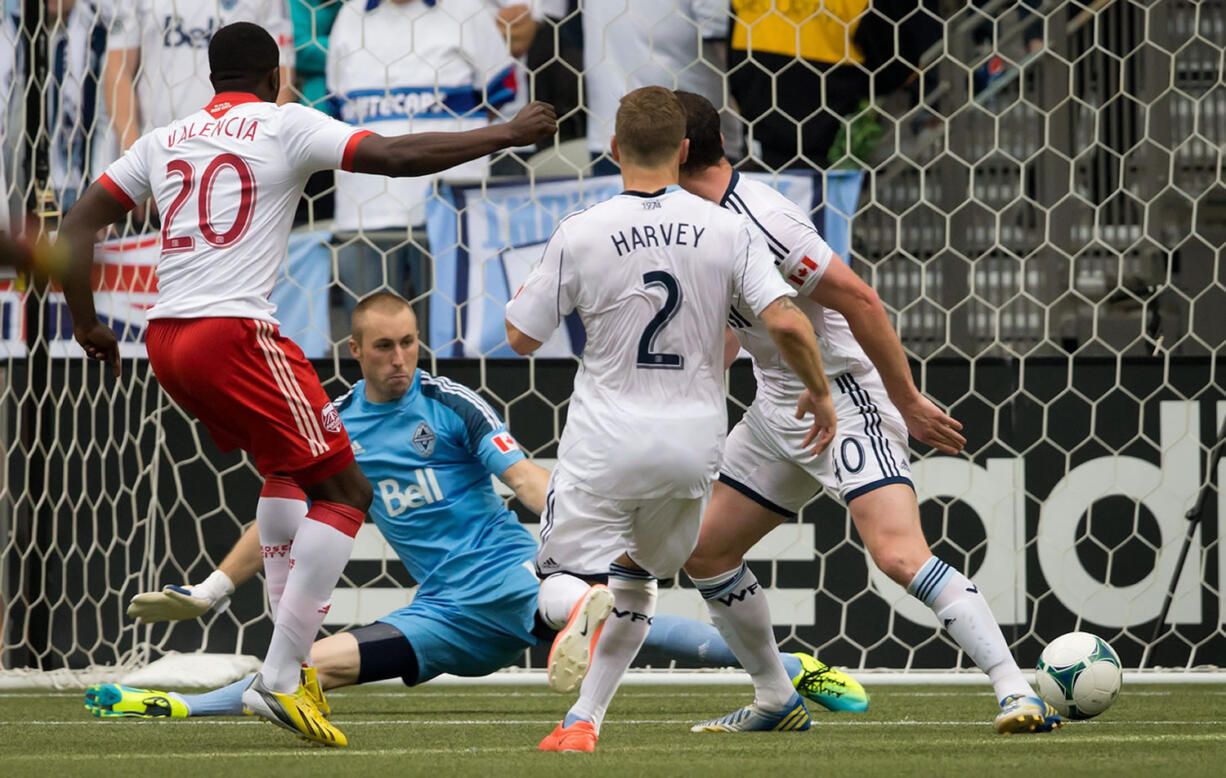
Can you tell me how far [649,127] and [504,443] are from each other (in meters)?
1.69

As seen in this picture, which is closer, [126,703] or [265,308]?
[265,308]

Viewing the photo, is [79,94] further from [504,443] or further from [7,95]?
[504,443]

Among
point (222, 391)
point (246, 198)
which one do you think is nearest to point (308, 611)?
point (222, 391)

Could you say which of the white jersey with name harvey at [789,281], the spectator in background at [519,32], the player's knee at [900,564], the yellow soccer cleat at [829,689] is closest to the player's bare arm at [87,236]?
the white jersey with name harvey at [789,281]

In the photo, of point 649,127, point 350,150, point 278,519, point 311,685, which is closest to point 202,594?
point 278,519

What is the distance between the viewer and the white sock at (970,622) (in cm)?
427

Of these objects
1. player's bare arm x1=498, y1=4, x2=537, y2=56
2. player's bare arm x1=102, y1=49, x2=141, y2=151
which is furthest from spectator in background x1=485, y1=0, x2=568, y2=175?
player's bare arm x1=102, y1=49, x2=141, y2=151

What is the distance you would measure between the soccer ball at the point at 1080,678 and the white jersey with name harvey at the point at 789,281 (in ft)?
3.13

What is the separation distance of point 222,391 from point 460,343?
3.16m

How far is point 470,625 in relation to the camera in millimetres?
5461

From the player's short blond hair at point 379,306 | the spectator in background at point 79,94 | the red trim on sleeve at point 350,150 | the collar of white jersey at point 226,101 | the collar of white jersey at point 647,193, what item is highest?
the spectator in background at point 79,94

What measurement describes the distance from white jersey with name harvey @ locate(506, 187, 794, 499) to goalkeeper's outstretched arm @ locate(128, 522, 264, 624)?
4.46 feet

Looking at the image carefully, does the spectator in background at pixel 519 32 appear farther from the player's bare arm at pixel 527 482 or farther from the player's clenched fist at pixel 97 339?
the player's clenched fist at pixel 97 339

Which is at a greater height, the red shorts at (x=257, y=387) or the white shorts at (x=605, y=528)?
the red shorts at (x=257, y=387)
